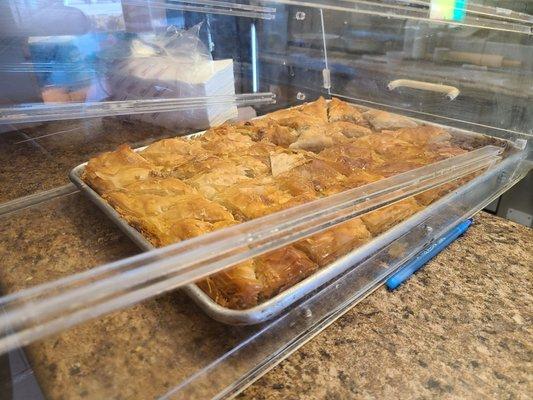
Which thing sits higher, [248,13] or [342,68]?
[248,13]

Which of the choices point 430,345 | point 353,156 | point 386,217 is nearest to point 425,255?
point 386,217

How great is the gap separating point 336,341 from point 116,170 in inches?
25.4

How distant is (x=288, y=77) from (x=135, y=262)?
5.82 feet

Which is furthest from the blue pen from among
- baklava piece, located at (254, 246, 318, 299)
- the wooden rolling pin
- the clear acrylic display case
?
the wooden rolling pin

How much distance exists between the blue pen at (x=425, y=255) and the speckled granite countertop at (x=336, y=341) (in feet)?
0.06

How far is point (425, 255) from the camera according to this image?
0.82m

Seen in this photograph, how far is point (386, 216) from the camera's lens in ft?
2.53

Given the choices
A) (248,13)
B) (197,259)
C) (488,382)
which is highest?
(248,13)

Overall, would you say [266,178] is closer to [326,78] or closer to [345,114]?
[345,114]

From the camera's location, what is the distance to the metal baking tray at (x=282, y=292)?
1.77ft

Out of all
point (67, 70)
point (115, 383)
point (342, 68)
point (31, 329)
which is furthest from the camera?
point (342, 68)

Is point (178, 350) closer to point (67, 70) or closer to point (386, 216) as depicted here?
point (386, 216)

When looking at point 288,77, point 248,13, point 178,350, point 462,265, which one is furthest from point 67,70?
point 462,265

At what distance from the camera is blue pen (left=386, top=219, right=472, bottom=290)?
2.45 feet
